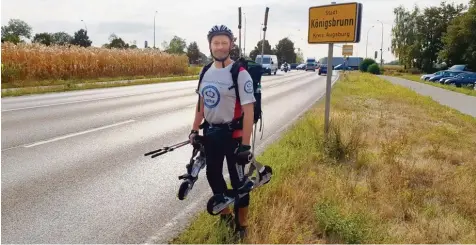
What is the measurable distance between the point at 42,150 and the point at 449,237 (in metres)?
6.14

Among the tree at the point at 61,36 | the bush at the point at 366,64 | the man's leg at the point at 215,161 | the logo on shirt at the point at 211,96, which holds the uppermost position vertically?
the tree at the point at 61,36

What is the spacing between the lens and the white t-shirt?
330 centimetres

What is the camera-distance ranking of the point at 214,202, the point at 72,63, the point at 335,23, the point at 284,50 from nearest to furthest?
1. the point at 214,202
2. the point at 335,23
3. the point at 72,63
4. the point at 284,50

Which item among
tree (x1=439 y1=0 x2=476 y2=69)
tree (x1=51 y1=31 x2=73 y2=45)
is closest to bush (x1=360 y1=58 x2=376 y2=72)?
tree (x1=439 y1=0 x2=476 y2=69)

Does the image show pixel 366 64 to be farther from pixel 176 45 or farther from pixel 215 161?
pixel 215 161

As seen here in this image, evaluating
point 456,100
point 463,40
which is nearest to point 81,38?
point 463,40

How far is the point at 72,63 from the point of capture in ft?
80.8

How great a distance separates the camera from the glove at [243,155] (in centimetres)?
321

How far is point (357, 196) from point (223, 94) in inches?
90.4

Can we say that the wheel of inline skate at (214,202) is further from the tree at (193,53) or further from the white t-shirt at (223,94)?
the tree at (193,53)

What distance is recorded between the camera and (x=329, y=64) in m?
7.57

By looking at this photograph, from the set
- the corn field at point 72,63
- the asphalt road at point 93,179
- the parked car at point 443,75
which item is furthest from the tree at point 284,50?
the asphalt road at point 93,179

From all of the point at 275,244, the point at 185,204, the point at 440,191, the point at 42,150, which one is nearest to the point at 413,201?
the point at 440,191

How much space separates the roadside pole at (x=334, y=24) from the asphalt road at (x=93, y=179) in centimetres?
231
